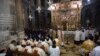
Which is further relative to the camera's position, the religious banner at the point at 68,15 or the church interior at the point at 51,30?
the religious banner at the point at 68,15

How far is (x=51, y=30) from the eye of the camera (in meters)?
12.8

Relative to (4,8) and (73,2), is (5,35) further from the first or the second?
(73,2)

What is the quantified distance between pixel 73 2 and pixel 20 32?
482 inches

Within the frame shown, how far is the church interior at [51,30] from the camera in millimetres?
5719

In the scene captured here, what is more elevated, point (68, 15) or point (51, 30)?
point (68, 15)

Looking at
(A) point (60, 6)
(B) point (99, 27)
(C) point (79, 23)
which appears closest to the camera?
(B) point (99, 27)

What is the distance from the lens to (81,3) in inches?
786

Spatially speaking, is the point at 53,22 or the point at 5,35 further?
the point at 53,22

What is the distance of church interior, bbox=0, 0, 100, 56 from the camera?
5719mm

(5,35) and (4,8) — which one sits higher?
(4,8)

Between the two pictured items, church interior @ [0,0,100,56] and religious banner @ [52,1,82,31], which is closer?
church interior @ [0,0,100,56]

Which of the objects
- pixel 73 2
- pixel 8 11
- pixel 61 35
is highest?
pixel 73 2

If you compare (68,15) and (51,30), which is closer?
(51,30)

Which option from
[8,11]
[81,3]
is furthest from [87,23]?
[8,11]
